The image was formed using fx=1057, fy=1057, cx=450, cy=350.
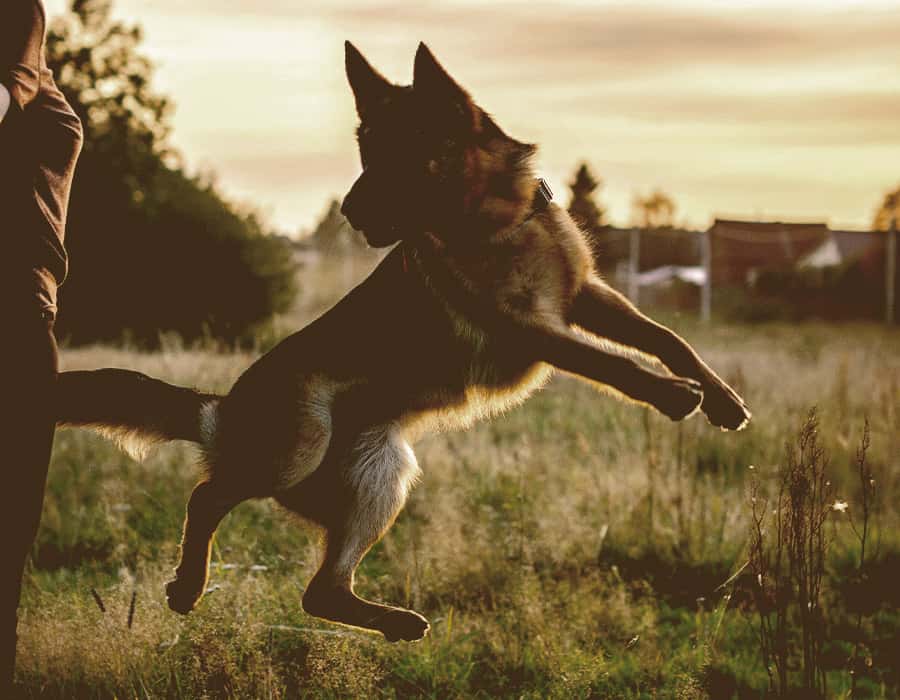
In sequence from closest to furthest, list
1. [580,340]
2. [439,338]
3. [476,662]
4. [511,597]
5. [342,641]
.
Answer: [580,340]
[439,338]
[342,641]
[476,662]
[511,597]

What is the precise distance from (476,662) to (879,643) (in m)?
2.02

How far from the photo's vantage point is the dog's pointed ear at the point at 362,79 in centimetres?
335

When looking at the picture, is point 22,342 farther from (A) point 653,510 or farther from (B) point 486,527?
(A) point 653,510

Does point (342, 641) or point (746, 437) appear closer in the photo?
point (342, 641)

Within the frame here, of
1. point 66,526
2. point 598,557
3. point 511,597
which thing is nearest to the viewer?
point 511,597

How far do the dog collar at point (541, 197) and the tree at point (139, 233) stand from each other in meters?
13.5

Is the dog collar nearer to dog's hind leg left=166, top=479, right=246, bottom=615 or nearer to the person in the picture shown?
dog's hind leg left=166, top=479, right=246, bottom=615

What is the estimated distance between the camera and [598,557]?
18.5 ft

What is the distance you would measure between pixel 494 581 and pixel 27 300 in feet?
8.99

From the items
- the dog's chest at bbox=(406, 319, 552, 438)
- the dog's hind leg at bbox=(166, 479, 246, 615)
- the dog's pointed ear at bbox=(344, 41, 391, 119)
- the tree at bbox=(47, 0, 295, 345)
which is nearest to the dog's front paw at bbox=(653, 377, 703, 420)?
the dog's chest at bbox=(406, 319, 552, 438)

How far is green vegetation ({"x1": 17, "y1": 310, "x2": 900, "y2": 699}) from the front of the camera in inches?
155

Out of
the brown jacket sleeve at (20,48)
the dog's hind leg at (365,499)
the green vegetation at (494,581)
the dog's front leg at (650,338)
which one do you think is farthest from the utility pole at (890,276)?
the brown jacket sleeve at (20,48)

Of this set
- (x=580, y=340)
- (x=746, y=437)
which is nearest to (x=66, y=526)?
(x=580, y=340)

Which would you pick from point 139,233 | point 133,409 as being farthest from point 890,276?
point 133,409
